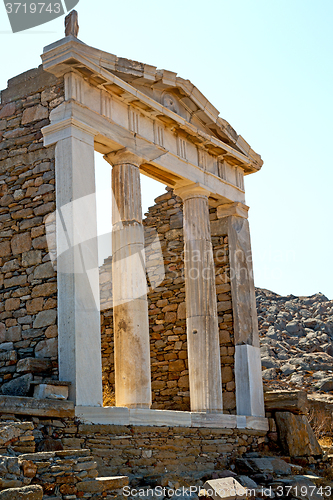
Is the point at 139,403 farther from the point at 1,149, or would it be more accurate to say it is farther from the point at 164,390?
the point at 1,149

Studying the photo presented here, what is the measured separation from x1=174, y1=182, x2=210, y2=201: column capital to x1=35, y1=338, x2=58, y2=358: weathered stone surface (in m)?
4.11

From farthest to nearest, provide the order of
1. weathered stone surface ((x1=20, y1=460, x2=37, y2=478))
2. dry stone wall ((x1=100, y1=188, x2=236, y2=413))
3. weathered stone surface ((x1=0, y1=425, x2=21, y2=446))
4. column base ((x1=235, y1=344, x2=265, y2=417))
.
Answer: dry stone wall ((x1=100, y1=188, x2=236, y2=413)) → column base ((x1=235, y1=344, x2=265, y2=417)) → weathered stone surface ((x1=0, y1=425, x2=21, y2=446)) → weathered stone surface ((x1=20, y1=460, x2=37, y2=478))

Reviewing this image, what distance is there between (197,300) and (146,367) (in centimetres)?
206

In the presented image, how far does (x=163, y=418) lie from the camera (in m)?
8.80

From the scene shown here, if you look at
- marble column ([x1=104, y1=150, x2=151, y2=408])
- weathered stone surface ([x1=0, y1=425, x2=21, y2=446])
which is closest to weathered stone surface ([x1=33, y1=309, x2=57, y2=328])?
marble column ([x1=104, y1=150, x2=151, y2=408])

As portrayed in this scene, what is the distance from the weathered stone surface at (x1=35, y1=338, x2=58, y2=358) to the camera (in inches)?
316

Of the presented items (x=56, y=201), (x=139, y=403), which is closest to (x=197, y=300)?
(x=139, y=403)

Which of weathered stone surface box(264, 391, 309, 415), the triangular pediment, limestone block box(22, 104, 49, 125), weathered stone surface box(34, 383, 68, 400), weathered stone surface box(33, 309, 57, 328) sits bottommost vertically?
weathered stone surface box(264, 391, 309, 415)

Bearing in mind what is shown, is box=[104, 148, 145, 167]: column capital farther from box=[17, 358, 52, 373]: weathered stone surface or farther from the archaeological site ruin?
box=[17, 358, 52, 373]: weathered stone surface

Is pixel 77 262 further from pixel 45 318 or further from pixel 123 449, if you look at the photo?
pixel 123 449

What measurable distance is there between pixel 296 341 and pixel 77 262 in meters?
14.4

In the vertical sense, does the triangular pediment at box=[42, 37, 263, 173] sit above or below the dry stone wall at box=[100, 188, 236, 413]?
above

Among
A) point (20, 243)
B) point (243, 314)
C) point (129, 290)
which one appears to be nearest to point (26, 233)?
point (20, 243)

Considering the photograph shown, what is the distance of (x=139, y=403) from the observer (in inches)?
340
